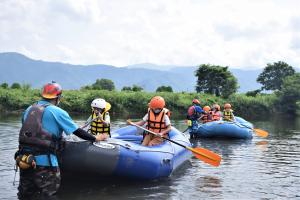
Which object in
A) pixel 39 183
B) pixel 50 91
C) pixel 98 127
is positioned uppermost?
pixel 50 91

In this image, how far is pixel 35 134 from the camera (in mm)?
4977

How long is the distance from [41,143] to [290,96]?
3851 centimetres

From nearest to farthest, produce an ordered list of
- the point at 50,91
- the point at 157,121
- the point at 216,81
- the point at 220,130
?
the point at 50,91 < the point at 157,121 < the point at 220,130 < the point at 216,81

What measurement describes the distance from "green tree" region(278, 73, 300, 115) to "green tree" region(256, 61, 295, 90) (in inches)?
783

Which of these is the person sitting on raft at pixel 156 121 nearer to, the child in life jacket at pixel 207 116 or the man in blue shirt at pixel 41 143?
the man in blue shirt at pixel 41 143

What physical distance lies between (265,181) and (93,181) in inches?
122

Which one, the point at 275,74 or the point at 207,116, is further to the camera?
the point at 275,74

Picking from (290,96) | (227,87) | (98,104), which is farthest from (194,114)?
(227,87)

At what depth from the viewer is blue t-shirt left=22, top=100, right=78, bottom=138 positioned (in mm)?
4965

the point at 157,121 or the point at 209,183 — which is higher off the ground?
the point at 157,121

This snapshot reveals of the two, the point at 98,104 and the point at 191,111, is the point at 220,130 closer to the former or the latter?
the point at 191,111

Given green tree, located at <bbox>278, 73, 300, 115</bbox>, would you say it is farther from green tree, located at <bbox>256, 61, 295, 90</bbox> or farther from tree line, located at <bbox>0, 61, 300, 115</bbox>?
green tree, located at <bbox>256, 61, 295, 90</bbox>

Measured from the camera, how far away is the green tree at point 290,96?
133ft

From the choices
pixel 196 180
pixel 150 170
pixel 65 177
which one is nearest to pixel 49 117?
pixel 65 177
